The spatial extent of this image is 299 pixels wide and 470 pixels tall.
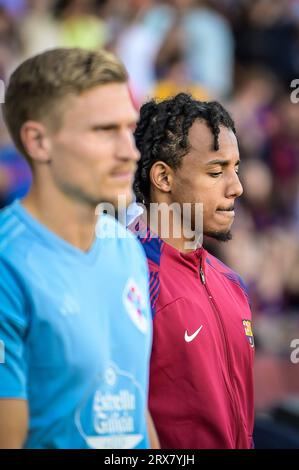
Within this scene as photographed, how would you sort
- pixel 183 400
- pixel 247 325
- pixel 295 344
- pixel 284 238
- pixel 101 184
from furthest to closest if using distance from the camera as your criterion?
1. pixel 284 238
2. pixel 295 344
3. pixel 247 325
4. pixel 183 400
5. pixel 101 184

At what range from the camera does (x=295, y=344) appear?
7.63 metres

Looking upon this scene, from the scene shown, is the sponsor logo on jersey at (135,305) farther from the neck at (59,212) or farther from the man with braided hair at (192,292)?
the man with braided hair at (192,292)

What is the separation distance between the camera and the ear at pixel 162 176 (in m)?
3.06

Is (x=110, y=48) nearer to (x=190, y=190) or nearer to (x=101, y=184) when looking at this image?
(x=190, y=190)

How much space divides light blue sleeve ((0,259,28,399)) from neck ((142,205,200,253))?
96 cm

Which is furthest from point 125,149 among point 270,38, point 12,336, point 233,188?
point 270,38

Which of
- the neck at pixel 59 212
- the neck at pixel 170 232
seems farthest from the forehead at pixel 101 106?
the neck at pixel 170 232

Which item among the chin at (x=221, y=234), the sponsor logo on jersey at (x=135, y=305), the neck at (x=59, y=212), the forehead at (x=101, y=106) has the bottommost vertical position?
the sponsor logo on jersey at (x=135, y=305)

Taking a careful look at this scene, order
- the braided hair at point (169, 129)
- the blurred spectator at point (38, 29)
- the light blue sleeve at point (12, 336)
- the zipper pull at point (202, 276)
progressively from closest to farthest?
the light blue sleeve at point (12, 336) < the braided hair at point (169, 129) < the zipper pull at point (202, 276) < the blurred spectator at point (38, 29)

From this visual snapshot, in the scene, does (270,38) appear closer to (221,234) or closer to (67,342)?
(221,234)

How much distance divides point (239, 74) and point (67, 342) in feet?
26.0

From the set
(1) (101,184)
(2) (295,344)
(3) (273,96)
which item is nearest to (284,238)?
(2) (295,344)

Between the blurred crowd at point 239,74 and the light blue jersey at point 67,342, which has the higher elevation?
the blurred crowd at point 239,74

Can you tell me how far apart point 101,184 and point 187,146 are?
767 mm
